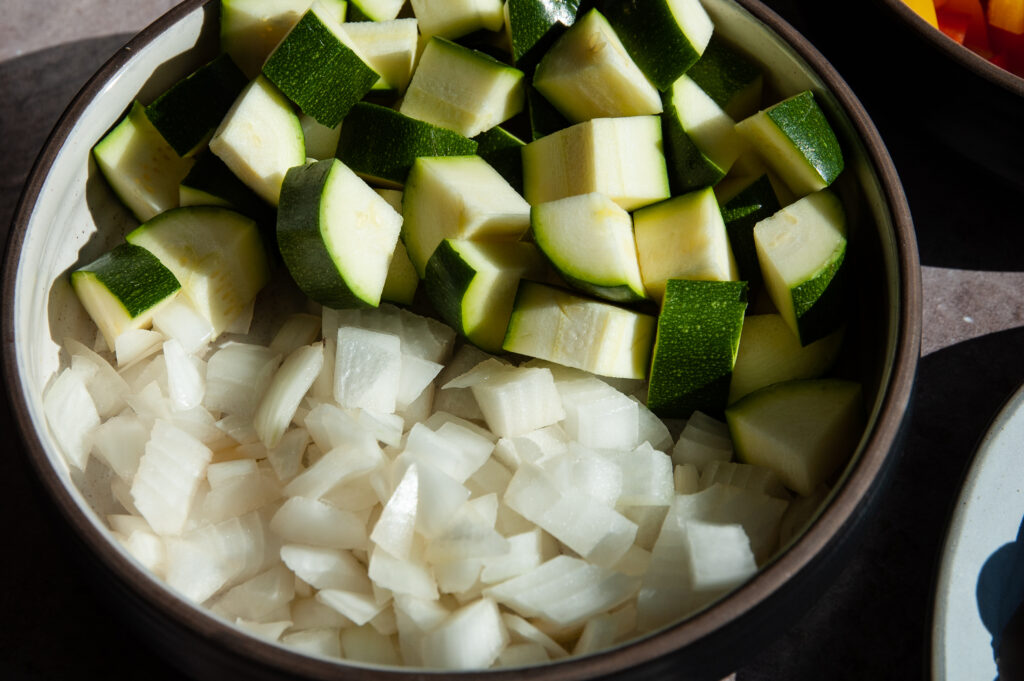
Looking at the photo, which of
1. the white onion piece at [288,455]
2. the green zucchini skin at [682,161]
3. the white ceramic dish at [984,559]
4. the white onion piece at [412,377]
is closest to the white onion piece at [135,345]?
the white onion piece at [288,455]

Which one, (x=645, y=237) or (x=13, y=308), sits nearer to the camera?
(x=13, y=308)

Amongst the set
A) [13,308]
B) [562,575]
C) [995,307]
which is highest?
[13,308]

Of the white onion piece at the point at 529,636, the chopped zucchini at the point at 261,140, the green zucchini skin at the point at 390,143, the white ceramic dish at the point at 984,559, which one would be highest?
the chopped zucchini at the point at 261,140

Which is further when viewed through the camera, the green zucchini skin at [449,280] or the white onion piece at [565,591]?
the green zucchini skin at [449,280]

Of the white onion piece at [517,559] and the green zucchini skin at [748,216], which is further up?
the green zucchini skin at [748,216]

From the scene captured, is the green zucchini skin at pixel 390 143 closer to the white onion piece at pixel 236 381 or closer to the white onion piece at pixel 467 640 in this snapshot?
the white onion piece at pixel 236 381

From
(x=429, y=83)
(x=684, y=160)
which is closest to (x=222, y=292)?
(x=429, y=83)

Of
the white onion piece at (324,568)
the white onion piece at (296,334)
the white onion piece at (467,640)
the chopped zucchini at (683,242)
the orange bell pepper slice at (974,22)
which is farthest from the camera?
the orange bell pepper slice at (974,22)

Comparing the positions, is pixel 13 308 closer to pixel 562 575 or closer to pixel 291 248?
pixel 291 248
